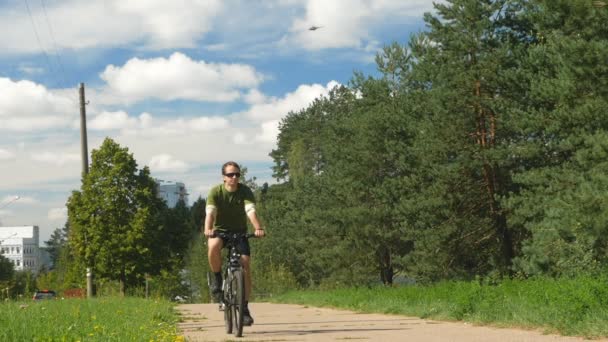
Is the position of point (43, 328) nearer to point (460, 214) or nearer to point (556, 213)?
point (556, 213)

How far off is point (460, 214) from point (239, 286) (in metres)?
23.9

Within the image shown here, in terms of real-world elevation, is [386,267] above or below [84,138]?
below

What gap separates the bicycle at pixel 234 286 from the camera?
973cm

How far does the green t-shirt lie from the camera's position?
9977mm

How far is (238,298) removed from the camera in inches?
384

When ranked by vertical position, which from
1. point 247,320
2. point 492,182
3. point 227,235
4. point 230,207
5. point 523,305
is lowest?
point 523,305

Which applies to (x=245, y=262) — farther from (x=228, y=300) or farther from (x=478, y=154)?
(x=478, y=154)

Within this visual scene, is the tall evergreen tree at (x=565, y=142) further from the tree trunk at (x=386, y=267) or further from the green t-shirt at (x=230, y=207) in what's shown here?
the tree trunk at (x=386, y=267)

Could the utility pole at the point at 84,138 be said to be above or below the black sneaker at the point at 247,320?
above

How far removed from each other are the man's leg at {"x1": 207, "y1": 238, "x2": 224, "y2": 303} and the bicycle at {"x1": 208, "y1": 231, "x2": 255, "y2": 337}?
100 millimetres

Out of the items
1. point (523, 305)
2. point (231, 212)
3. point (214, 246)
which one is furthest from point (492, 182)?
point (214, 246)

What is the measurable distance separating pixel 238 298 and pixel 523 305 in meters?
4.14

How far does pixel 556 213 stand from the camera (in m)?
20.4

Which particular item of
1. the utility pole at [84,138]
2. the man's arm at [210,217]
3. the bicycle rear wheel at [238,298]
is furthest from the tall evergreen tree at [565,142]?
the utility pole at [84,138]
